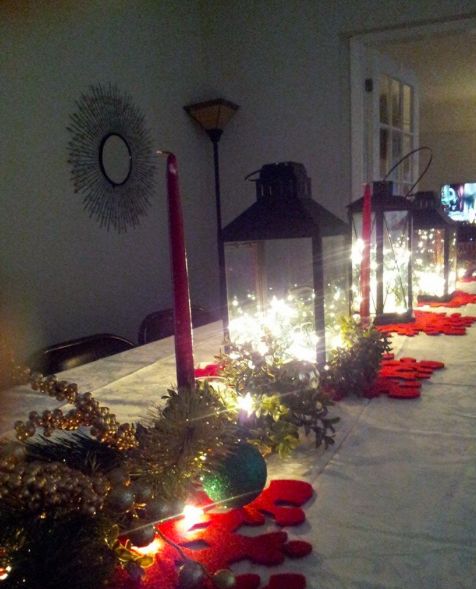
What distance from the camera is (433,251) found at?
1.57m

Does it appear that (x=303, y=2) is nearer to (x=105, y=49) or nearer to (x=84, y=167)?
(x=105, y=49)

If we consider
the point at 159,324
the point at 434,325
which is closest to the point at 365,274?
the point at 434,325

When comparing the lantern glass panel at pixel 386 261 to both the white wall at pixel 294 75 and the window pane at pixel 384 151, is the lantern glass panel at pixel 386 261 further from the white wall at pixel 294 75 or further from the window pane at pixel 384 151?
the window pane at pixel 384 151

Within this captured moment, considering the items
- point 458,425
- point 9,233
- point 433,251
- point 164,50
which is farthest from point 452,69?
point 458,425

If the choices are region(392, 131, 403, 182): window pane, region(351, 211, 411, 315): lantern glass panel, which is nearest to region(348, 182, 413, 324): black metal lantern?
region(351, 211, 411, 315): lantern glass panel

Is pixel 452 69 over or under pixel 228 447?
over

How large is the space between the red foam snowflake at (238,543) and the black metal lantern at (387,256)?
0.73 m

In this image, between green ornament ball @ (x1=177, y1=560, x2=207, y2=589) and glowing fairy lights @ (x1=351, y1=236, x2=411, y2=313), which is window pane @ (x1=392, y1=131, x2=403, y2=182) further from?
green ornament ball @ (x1=177, y1=560, x2=207, y2=589)

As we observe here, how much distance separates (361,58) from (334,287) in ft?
5.98

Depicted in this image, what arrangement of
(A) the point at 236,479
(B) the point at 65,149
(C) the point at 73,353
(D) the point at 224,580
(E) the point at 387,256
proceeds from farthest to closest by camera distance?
(B) the point at 65,149 → (C) the point at 73,353 → (E) the point at 387,256 → (A) the point at 236,479 → (D) the point at 224,580

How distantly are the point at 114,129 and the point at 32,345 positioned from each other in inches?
37.5

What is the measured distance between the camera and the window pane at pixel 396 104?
2.72 meters

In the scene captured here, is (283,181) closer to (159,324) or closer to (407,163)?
(159,324)

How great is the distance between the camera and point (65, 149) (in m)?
1.86
